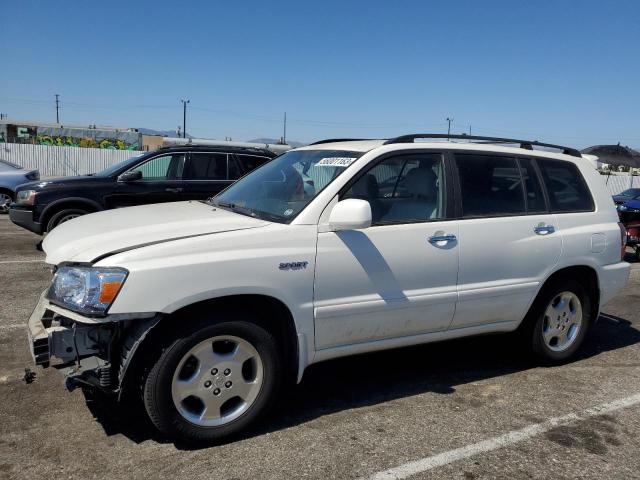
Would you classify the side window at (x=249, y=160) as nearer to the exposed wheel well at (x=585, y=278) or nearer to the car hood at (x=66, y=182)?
the car hood at (x=66, y=182)

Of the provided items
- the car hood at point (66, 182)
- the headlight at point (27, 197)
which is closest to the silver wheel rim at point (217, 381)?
the car hood at point (66, 182)

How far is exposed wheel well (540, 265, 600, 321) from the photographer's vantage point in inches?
185

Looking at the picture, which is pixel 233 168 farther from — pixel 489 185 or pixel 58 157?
pixel 58 157

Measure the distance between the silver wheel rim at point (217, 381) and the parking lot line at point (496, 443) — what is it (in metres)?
0.88

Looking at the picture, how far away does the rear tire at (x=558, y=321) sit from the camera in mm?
4684

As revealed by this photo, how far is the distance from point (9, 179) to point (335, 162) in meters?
13.1

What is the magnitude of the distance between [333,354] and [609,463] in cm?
171

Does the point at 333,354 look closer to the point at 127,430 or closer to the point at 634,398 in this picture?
the point at 127,430

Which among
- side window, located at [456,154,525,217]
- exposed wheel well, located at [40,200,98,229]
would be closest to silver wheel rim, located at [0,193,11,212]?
exposed wheel well, located at [40,200,98,229]

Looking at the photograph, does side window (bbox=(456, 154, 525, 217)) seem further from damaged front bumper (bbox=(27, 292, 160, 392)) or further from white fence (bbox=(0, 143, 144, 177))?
white fence (bbox=(0, 143, 144, 177))

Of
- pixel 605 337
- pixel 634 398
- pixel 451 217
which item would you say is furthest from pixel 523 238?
pixel 605 337

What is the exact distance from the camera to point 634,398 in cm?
427

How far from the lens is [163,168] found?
9344 mm

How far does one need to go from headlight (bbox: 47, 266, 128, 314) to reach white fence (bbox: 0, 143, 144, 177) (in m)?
26.2
